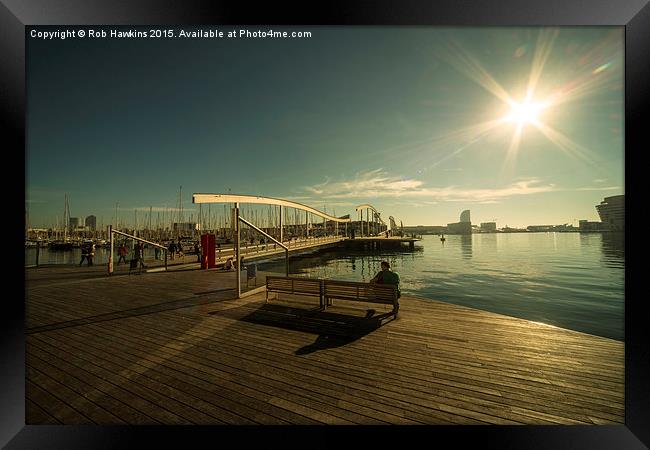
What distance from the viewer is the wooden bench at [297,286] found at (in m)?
6.41

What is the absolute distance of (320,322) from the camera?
5.41 metres

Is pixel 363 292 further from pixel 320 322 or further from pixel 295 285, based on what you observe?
pixel 295 285

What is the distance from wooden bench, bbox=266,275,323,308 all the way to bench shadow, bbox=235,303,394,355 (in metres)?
0.39

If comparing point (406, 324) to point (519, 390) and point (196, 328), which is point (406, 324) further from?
point (196, 328)

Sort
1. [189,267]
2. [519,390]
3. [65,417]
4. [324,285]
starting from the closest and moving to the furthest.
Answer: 1. [65,417]
2. [519,390]
3. [324,285]
4. [189,267]

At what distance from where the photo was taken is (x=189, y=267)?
558 inches

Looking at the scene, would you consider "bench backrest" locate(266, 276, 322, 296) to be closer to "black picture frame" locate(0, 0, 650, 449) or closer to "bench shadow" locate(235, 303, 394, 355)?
"bench shadow" locate(235, 303, 394, 355)

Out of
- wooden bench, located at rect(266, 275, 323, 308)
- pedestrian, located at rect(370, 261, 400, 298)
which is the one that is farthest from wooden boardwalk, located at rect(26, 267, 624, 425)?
pedestrian, located at rect(370, 261, 400, 298)

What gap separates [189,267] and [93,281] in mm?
4262

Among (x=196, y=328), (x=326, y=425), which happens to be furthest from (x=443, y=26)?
(x=196, y=328)

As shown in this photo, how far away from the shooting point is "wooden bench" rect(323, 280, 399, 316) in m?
5.65

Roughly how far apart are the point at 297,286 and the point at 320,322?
150cm
